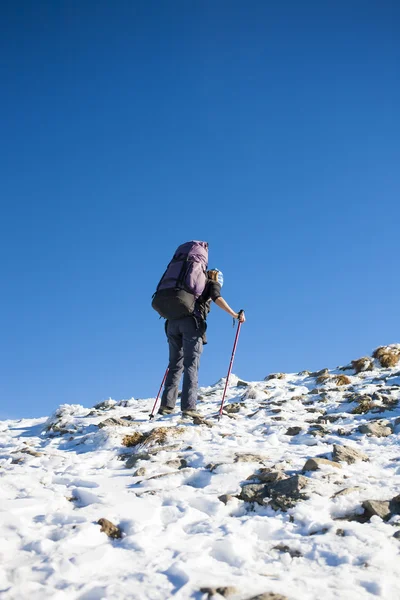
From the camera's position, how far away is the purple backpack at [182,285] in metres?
8.38

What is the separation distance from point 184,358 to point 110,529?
5.17 meters

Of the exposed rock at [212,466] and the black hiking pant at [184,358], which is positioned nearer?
the exposed rock at [212,466]

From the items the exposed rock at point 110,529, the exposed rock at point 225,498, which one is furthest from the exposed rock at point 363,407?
the exposed rock at point 110,529

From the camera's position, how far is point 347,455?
17.6 ft

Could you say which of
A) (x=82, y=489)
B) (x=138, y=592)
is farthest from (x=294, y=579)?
(x=82, y=489)

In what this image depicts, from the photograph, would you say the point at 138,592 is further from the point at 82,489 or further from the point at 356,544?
the point at 82,489

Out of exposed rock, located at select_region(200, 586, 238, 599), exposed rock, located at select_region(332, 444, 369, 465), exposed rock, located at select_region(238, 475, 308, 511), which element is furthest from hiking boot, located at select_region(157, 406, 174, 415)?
exposed rock, located at select_region(200, 586, 238, 599)

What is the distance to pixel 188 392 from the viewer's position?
850cm

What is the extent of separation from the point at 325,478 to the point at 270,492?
2.30ft

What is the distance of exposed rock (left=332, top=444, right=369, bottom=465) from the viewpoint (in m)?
5.29

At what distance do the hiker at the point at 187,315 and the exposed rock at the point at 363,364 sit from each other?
6893 millimetres

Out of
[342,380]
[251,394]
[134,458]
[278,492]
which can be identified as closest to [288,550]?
[278,492]

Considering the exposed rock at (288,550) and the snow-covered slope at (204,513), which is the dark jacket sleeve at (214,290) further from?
the exposed rock at (288,550)

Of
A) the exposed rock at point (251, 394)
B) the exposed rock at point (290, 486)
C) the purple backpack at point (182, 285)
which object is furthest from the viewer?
the exposed rock at point (251, 394)
